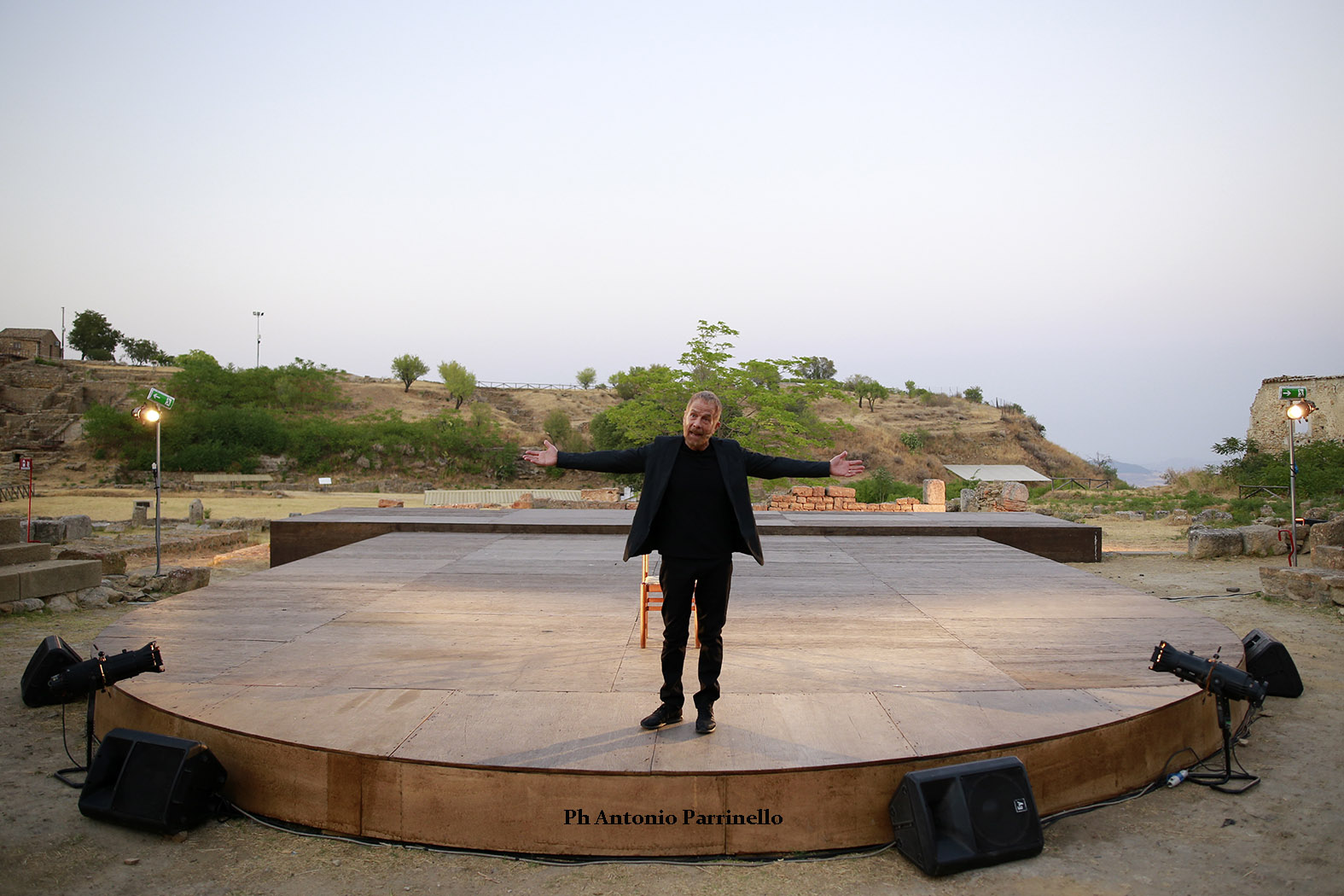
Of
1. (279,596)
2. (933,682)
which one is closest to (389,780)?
(933,682)

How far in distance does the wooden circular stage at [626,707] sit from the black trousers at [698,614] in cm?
20

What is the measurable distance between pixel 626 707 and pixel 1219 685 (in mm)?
2651

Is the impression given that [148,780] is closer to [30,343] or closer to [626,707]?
[626,707]

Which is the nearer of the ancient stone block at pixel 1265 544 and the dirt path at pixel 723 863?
the dirt path at pixel 723 863

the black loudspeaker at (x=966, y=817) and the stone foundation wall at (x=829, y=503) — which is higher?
the stone foundation wall at (x=829, y=503)

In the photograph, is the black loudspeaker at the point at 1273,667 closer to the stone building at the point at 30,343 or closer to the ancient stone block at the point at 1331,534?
the ancient stone block at the point at 1331,534

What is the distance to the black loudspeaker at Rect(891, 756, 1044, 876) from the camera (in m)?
2.98

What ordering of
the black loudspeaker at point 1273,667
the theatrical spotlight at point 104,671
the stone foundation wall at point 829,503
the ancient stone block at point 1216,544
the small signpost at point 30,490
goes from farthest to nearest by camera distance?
the stone foundation wall at point 829,503, the ancient stone block at point 1216,544, the small signpost at point 30,490, the black loudspeaker at point 1273,667, the theatrical spotlight at point 104,671

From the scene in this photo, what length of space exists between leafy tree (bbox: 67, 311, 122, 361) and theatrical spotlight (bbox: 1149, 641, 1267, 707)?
79.1 m

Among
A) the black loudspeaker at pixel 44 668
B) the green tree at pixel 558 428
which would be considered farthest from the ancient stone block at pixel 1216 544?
the green tree at pixel 558 428

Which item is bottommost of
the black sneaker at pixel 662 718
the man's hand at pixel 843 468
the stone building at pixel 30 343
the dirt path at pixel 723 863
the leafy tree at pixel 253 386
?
the dirt path at pixel 723 863

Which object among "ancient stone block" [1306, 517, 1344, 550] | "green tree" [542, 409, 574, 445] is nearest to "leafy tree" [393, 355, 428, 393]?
"green tree" [542, 409, 574, 445]

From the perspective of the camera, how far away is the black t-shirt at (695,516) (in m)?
3.43

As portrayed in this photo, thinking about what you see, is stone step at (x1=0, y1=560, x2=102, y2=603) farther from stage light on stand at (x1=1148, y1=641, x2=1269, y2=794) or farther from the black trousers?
stage light on stand at (x1=1148, y1=641, x2=1269, y2=794)
